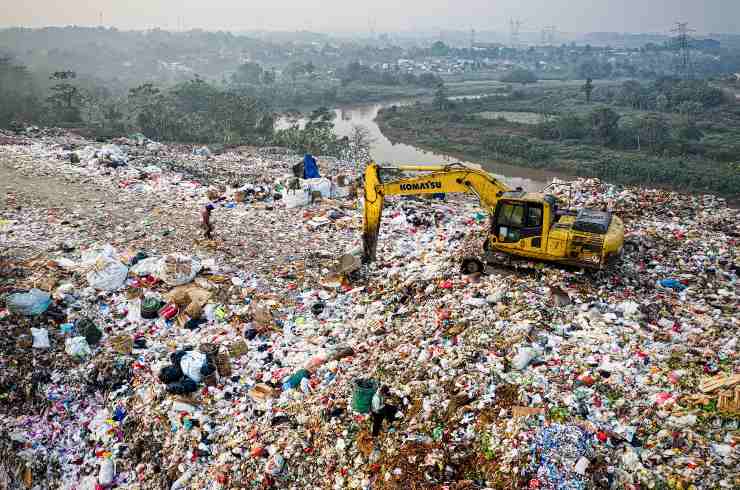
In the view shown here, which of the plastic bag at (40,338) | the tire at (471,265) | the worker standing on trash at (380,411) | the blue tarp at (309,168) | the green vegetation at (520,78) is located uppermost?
the green vegetation at (520,78)

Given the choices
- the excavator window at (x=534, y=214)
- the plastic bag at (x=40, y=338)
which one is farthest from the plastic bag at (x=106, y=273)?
the excavator window at (x=534, y=214)

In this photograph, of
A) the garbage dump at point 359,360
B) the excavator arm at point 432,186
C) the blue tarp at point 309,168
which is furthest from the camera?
the blue tarp at point 309,168

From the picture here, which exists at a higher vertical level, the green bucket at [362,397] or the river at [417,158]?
the river at [417,158]

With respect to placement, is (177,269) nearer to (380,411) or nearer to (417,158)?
(380,411)

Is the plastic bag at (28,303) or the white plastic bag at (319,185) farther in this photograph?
the white plastic bag at (319,185)

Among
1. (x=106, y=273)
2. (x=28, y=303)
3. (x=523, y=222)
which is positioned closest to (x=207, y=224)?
(x=106, y=273)

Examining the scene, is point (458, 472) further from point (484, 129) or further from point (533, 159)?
point (484, 129)

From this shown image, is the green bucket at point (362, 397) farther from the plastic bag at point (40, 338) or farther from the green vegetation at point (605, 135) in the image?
the green vegetation at point (605, 135)
